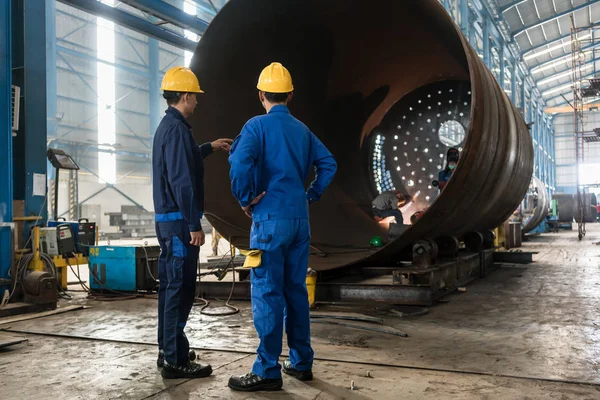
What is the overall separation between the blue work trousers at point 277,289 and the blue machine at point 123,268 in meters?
2.95

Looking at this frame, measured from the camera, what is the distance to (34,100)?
500cm

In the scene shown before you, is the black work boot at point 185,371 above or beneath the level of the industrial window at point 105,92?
beneath

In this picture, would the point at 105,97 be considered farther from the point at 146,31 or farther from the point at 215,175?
the point at 215,175

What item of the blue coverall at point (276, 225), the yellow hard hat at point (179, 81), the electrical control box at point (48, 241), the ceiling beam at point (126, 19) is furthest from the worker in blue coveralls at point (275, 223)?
the ceiling beam at point (126, 19)

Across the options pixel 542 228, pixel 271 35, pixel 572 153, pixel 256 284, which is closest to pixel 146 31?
pixel 271 35

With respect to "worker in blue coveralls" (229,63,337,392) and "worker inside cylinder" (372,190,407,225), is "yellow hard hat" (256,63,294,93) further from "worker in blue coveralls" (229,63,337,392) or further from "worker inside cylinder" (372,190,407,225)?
"worker inside cylinder" (372,190,407,225)

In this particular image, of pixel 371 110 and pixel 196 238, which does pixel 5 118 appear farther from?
pixel 371 110

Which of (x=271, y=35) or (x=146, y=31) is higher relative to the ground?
(x=146, y=31)

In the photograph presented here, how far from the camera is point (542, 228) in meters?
17.9

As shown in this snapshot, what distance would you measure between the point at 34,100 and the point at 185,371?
3.58m

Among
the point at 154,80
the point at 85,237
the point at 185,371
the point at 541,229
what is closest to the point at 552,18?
the point at 541,229

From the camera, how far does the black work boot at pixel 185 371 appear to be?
2428 mm

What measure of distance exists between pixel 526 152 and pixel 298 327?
4.38 metres

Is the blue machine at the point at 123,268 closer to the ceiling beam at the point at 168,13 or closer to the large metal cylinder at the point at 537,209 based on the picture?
the ceiling beam at the point at 168,13
